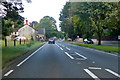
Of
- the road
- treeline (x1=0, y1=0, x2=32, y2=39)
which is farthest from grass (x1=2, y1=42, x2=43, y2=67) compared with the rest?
treeline (x1=0, y1=0, x2=32, y2=39)

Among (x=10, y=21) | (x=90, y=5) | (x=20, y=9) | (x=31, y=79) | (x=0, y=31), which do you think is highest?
(x=90, y=5)

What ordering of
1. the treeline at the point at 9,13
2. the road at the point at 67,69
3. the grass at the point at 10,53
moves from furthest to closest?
the treeline at the point at 9,13 < the grass at the point at 10,53 < the road at the point at 67,69

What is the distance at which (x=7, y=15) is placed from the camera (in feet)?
48.4

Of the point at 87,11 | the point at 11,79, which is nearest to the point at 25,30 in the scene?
the point at 87,11

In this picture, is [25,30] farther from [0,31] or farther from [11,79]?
[11,79]

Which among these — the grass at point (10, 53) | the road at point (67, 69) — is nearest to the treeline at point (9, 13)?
the grass at point (10, 53)

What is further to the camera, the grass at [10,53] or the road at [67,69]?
Answer: the grass at [10,53]

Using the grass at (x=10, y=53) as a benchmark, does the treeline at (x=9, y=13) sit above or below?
above

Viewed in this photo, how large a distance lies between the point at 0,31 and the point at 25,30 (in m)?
65.8

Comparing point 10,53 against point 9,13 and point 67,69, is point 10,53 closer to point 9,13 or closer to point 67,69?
point 9,13

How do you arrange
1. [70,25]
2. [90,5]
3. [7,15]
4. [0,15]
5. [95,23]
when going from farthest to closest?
1. [70,25]
2. [95,23]
3. [90,5]
4. [7,15]
5. [0,15]

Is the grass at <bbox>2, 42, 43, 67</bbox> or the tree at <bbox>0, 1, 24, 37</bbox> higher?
the tree at <bbox>0, 1, 24, 37</bbox>

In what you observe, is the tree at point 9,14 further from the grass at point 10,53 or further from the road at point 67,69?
the road at point 67,69

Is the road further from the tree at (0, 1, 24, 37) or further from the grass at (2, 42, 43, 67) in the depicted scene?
the tree at (0, 1, 24, 37)
